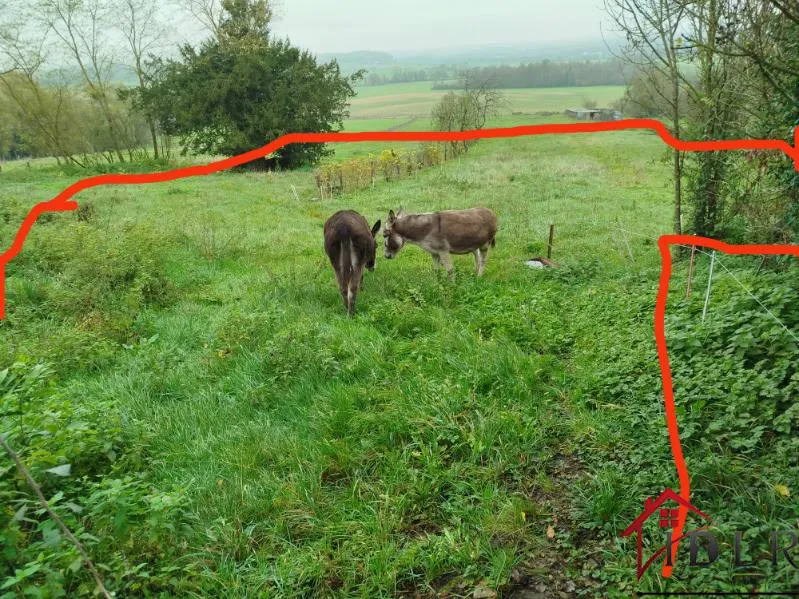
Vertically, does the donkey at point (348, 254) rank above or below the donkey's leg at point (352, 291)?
above

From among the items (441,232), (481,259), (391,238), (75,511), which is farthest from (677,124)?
(75,511)

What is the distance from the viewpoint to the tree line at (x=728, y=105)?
245 inches

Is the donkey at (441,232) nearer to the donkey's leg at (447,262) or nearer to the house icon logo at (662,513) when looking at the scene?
the donkey's leg at (447,262)

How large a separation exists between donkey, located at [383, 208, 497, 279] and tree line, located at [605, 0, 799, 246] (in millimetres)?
3264

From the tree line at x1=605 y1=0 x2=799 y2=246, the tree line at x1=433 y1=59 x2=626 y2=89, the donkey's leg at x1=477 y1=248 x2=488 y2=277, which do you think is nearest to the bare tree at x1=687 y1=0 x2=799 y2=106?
the tree line at x1=605 y1=0 x2=799 y2=246

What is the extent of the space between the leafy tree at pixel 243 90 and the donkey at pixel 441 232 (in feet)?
67.7

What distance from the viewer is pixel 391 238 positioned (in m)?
9.17

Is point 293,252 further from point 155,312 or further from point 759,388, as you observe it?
point 759,388

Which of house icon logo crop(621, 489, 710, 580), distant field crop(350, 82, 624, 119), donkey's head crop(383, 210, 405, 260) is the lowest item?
house icon logo crop(621, 489, 710, 580)

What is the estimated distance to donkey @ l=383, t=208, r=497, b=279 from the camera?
8953 millimetres

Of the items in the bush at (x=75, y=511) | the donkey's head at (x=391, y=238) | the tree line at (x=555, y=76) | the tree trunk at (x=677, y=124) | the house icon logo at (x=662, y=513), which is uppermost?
the tree line at (x=555, y=76)

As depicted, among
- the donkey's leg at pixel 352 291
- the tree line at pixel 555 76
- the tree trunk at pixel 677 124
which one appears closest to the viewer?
the donkey's leg at pixel 352 291

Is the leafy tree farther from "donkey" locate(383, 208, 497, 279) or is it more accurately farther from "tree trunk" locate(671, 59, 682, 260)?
"tree trunk" locate(671, 59, 682, 260)
